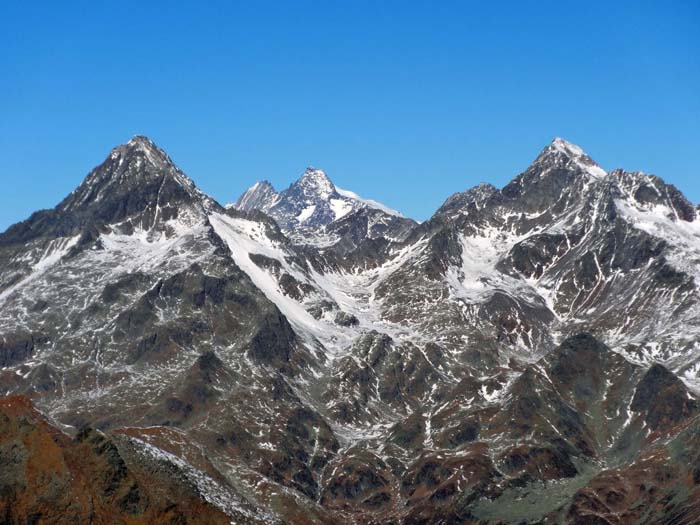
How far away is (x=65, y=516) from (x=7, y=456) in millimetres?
16192

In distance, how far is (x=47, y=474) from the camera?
199 meters

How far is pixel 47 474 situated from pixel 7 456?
7921 mm

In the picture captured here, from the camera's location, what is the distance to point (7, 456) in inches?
7849

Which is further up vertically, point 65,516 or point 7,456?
point 7,456

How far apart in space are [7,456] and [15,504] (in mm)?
11828

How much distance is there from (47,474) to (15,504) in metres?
9.73

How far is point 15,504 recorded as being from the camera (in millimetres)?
190500

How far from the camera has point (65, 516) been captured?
19362cm

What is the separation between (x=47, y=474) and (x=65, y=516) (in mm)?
9450

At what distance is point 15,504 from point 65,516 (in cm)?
880
